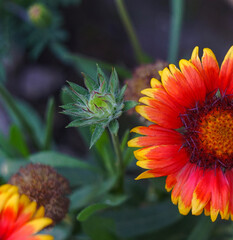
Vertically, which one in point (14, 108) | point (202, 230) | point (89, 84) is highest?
point (89, 84)

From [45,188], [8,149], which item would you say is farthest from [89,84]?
[8,149]

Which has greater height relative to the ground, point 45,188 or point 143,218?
point 45,188

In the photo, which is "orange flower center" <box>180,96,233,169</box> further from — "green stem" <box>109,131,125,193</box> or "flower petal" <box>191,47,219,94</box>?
"green stem" <box>109,131,125,193</box>

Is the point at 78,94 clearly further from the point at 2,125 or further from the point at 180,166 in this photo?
the point at 2,125

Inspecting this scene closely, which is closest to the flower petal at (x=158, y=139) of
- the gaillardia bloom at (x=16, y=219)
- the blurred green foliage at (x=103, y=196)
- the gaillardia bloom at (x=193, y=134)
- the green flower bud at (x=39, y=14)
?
the gaillardia bloom at (x=193, y=134)

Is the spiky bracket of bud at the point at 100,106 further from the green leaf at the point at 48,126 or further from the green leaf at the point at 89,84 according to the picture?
the green leaf at the point at 48,126

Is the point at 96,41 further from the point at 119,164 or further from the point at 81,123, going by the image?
the point at 81,123
